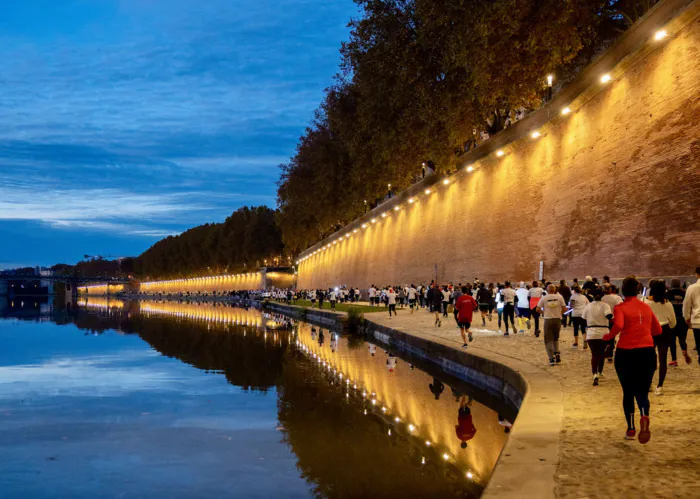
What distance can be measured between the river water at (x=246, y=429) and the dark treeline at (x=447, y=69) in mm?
11605

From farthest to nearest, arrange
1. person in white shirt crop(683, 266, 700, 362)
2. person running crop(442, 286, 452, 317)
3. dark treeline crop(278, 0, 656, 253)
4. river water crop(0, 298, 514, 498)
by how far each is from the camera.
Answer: person running crop(442, 286, 452, 317) < dark treeline crop(278, 0, 656, 253) < person in white shirt crop(683, 266, 700, 362) < river water crop(0, 298, 514, 498)

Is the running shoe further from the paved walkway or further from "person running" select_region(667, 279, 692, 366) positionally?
"person running" select_region(667, 279, 692, 366)

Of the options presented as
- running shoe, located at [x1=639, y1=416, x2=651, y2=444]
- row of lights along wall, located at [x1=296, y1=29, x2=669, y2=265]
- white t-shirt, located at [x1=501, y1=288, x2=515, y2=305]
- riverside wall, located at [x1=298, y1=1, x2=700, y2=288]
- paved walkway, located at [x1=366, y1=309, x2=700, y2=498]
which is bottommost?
paved walkway, located at [x1=366, y1=309, x2=700, y2=498]

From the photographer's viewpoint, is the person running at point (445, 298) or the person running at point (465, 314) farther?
the person running at point (445, 298)

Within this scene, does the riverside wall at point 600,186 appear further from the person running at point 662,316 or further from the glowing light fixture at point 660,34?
the person running at point 662,316

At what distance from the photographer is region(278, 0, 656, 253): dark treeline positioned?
80.4 feet

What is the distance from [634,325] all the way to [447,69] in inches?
997

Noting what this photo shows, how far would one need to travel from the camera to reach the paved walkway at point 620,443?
5.49m

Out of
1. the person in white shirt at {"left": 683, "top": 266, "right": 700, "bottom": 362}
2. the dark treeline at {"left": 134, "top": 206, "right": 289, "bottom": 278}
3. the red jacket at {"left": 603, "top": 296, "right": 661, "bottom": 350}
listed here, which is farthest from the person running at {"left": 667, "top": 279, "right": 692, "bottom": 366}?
the dark treeline at {"left": 134, "top": 206, "right": 289, "bottom": 278}

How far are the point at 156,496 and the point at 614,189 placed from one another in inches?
701

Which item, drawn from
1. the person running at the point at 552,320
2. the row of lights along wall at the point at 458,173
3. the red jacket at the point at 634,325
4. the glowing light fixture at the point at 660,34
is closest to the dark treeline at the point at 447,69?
the row of lights along wall at the point at 458,173

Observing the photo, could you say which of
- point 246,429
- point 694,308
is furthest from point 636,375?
point 246,429

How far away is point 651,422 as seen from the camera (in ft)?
26.7

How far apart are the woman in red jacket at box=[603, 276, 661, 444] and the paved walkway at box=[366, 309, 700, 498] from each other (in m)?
0.37
